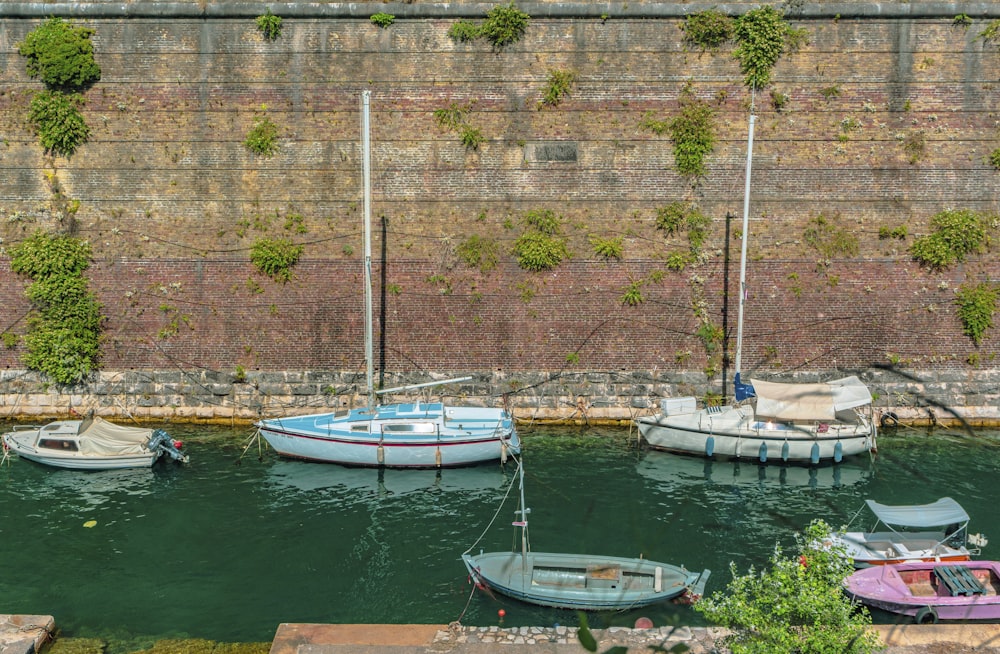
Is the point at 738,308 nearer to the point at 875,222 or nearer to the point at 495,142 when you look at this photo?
the point at 875,222

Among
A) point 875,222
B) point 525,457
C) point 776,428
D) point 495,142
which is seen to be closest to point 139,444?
point 525,457

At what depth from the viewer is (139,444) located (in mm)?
21344

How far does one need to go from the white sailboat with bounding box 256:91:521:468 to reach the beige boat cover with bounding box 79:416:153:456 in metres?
3.14

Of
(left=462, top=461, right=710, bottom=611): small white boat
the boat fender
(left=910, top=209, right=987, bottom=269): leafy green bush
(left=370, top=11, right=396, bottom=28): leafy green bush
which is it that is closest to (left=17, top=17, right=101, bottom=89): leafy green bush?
(left=370, top=11, right=396, bottom=28): leafy green bush

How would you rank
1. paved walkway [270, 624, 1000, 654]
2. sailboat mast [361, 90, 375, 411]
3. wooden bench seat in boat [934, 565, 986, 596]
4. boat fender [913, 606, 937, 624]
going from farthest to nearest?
sailboat mast [361, 90, 375, 411], wooden bench seat in boat [934, 565, 986, 596], boat fender [913, 606, 937, 624], paved walkway [270, 624, 1000, 654]

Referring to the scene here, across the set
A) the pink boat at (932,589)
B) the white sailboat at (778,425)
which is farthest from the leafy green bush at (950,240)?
the pink boat at (932,589)

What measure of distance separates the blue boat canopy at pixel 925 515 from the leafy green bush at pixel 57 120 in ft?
81.9

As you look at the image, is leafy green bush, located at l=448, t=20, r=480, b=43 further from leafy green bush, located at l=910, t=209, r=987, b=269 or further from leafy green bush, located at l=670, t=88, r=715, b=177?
leafy green bush, located at l=910, t=209, r=987, b=269

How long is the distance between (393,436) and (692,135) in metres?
13.2

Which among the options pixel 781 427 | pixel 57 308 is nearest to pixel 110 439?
pixel 57 308

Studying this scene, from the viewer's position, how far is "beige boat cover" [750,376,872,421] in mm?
21531

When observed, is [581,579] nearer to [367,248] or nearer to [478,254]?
[367,248]

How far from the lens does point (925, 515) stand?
16.2 metres

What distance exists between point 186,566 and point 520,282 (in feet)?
42.4
